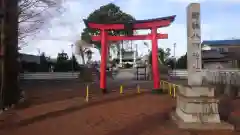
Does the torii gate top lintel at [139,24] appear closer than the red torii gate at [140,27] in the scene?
Yes

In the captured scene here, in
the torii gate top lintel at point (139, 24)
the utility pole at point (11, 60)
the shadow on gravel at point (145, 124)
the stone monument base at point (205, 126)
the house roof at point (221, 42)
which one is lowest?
the shadow on gravel at point (145, 124)

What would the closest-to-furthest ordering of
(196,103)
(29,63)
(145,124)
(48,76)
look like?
(196,103) → (145,124) → (48,76) → (29,63)

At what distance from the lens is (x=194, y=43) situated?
8883mm

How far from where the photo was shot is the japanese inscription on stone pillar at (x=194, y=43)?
8750 mm

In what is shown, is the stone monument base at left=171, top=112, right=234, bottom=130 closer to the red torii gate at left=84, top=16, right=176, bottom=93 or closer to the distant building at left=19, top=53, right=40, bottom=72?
the red torii gate at left=84, top=16, right=176, bottom=93

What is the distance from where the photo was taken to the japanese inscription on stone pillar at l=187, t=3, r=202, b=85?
8750mm

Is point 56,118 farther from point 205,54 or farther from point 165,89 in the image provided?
point 205,54

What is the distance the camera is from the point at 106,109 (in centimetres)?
1170

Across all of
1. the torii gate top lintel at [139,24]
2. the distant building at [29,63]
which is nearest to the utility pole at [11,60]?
the torii gate top lintel at [139,24]

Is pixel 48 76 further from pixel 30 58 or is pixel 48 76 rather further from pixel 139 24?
pixel 139 24

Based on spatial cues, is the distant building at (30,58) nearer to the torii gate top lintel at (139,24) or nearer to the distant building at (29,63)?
the distant building at (29,63)

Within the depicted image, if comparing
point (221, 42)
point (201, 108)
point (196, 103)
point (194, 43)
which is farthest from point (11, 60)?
point (221, 42)

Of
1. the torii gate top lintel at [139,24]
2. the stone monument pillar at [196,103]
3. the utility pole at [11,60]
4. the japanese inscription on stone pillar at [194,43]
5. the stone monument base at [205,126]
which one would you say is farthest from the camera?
the torii gate top lintel at [139,24]

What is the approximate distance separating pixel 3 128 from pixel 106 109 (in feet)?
14.5
